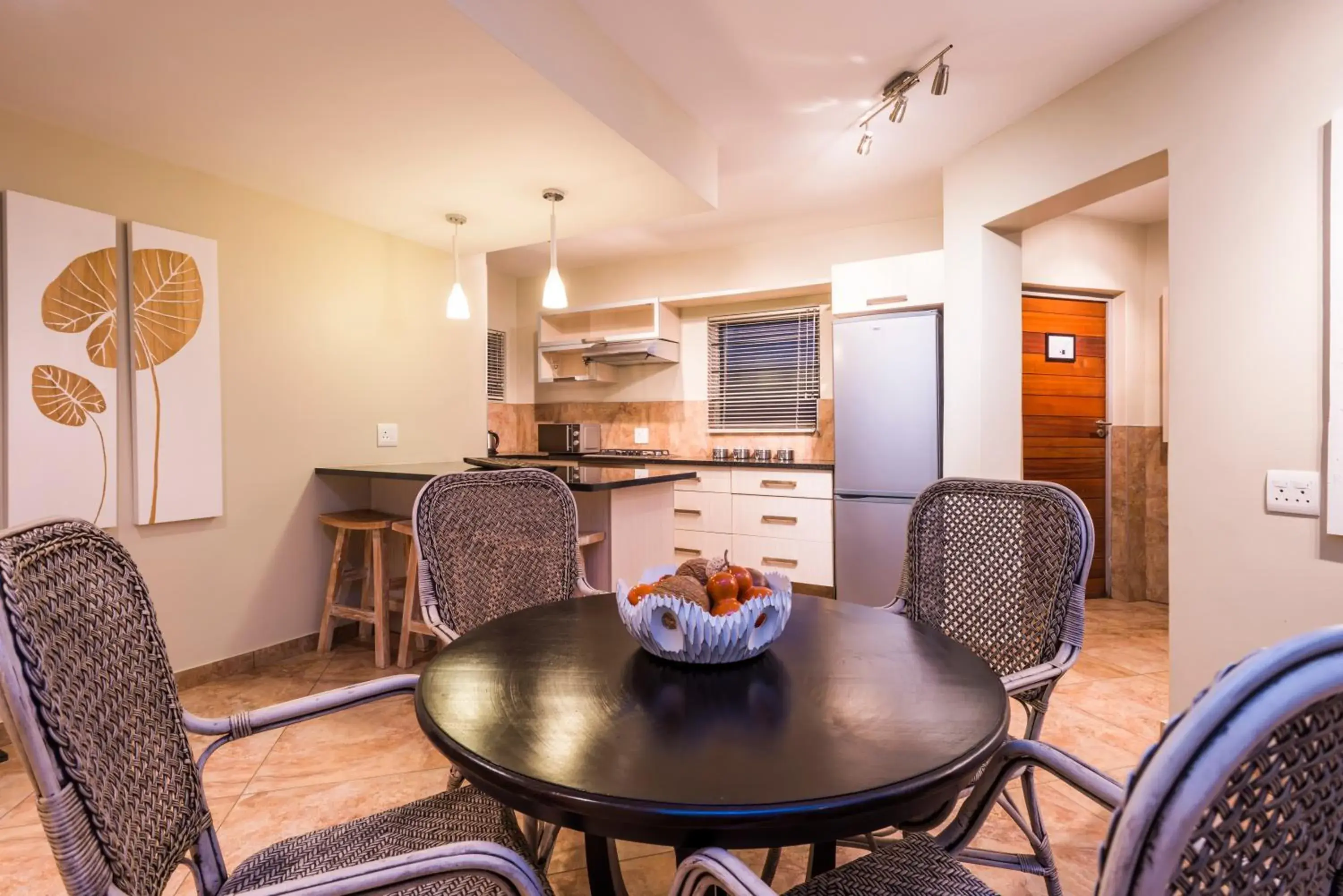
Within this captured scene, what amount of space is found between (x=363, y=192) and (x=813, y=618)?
9.27ft

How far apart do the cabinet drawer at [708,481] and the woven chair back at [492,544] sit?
8.44ft

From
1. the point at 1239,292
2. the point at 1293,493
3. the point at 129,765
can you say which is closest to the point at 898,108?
the point at 1239,292

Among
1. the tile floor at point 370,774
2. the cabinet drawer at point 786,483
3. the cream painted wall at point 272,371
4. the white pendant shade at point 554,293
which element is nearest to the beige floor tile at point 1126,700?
the tile floor at point 370,774

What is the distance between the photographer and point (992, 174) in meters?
3.00

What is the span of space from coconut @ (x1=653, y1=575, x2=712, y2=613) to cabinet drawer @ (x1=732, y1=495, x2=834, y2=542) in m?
3.05

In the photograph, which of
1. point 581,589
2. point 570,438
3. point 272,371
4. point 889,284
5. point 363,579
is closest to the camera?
point 581,589

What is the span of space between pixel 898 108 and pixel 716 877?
2.79 metres

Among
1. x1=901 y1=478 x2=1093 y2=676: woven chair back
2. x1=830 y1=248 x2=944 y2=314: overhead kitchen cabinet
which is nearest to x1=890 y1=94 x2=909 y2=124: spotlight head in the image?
x1=830 y1=248 x2=944 y2=314: overhead kitchen cabinet

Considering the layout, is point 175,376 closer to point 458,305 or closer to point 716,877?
point 458,305

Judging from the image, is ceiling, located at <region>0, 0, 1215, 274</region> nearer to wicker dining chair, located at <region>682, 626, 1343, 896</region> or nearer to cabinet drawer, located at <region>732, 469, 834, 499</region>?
cabinet drawer, located at <region>732, 469, 834, 499</region>

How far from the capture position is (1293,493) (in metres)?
1.79

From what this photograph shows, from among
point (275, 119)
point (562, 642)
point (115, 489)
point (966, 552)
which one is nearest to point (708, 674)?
point (562, 642)

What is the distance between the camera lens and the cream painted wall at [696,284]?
434cm

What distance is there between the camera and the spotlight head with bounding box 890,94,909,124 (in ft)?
8.43
